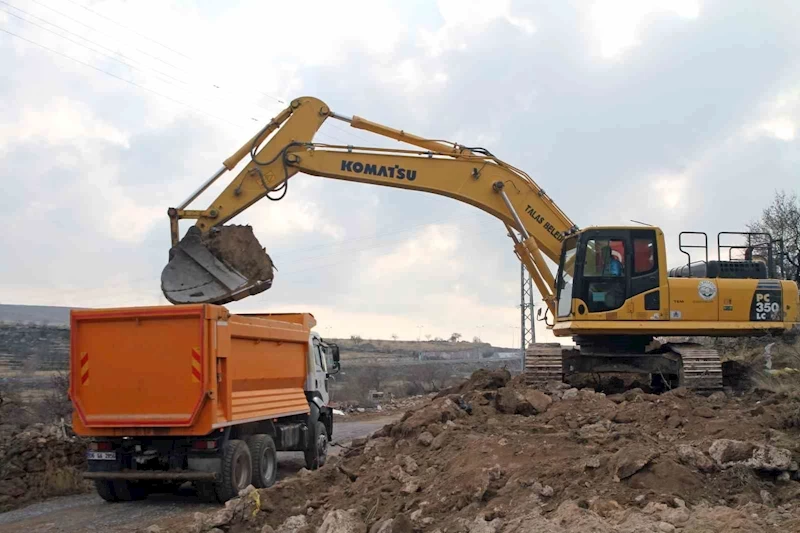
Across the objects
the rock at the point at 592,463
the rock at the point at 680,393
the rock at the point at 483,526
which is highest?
the rock at the point at 680,393

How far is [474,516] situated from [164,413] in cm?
492

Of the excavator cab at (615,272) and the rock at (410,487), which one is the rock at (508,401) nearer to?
the excavator cab at (615,272)

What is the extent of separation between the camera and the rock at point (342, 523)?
7.05 metres

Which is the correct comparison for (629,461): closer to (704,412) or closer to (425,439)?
(425,439)

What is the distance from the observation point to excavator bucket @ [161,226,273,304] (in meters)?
13.1

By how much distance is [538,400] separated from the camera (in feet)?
37.9

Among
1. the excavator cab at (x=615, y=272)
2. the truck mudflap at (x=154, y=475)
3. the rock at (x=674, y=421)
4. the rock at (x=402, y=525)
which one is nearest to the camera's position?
the rock at (x=402, y=525)

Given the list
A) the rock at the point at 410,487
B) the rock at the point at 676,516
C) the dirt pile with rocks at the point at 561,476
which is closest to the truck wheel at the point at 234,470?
the dirt pile with rocks at the point at 561,476

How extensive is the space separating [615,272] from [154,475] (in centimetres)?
839

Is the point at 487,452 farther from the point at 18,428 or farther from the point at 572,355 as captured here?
the point at 18,428

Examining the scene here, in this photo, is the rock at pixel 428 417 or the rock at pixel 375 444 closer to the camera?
the rock at pixel 375 444

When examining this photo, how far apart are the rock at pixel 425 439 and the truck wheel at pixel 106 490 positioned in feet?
14.0

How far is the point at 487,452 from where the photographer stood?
8.38 meters

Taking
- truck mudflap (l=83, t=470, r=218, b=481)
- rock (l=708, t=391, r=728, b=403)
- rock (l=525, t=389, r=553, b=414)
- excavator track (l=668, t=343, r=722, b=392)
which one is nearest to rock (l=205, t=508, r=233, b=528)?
truck mudflap (l=83, t=470, r=218, b=481)
